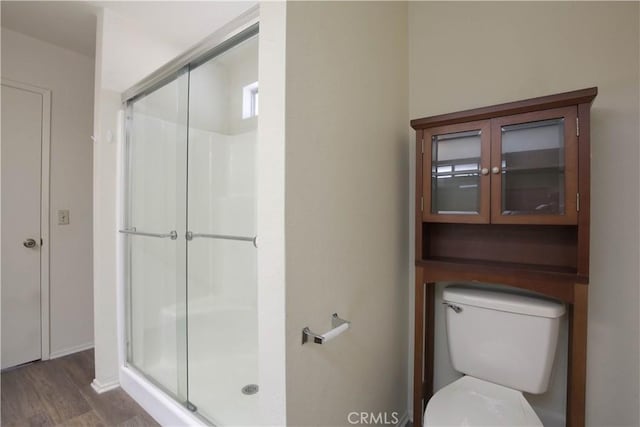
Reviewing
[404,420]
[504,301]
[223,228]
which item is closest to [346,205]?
[504,301]

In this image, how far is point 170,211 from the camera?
1759mm

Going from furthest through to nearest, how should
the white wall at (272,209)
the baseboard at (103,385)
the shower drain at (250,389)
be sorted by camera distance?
the baseboard at (103,385), the shower drain at (250,389), the white wall at (272,209)

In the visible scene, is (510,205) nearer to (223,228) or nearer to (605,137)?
(605,137)

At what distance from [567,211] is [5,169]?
3201 millimetres

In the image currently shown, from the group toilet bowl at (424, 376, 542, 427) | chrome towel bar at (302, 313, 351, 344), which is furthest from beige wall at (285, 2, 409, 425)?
toilet bowl at (424, 376, 542, 427)

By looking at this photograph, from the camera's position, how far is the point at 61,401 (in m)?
1.62

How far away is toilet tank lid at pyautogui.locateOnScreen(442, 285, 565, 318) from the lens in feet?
3.60

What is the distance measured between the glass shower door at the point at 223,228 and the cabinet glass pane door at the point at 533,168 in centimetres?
133

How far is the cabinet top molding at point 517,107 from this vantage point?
97 cm

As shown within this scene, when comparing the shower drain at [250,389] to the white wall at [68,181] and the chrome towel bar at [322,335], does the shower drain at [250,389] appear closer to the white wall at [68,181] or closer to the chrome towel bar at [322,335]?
the chrome towel bar at [322,335]

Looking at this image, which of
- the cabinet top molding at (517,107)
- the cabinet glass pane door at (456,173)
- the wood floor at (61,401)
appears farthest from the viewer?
the wood floor at (61,401)

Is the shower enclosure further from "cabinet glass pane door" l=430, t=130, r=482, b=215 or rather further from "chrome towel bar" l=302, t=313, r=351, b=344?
"cabinet glass pane door" l=430, t=130, r=482, b=215

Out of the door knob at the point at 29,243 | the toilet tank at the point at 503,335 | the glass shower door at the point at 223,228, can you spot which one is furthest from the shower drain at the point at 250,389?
the door knob at the point at 29,243

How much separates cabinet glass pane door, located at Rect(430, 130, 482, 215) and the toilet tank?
40 centimetres
